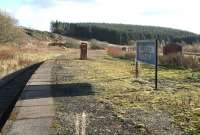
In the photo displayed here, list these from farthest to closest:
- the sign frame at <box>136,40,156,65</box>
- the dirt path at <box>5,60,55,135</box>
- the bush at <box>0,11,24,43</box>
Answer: the bush at <box>0,11,24,43</box> → the sign frame at <box>136,40,156,65</box> → the dirt path at <box>5,60,55,135</box>

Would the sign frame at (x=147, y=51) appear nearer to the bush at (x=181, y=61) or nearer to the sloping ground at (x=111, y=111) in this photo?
the sloping ground at (x=111, y=111)

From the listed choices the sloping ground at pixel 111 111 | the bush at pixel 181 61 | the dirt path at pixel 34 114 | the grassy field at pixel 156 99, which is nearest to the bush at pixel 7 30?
the bush at pixel 181 61

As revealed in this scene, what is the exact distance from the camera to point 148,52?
682 inches

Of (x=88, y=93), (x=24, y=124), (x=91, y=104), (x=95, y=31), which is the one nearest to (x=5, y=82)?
(x=88, y=93)

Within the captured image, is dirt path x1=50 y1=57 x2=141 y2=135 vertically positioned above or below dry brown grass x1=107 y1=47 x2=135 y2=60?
above

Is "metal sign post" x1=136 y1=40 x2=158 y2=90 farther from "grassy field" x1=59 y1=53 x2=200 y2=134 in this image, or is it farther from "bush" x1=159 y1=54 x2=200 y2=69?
"bush" x1=159 y1=54 x2=200 y2=69

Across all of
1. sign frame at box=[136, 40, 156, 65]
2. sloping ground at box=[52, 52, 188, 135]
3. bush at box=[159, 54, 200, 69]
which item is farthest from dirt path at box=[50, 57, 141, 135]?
bush at box=[159, 54, 200, 69]

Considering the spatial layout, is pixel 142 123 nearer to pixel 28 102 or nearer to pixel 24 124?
pixel 24 124

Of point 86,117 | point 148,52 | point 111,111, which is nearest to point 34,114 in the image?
point 86,117

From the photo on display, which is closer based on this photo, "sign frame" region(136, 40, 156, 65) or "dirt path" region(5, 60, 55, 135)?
"dirt path" region(5, 60, 55, 135)

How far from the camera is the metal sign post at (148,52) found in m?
16.2

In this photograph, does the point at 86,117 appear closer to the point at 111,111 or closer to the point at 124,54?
the point at 111,111

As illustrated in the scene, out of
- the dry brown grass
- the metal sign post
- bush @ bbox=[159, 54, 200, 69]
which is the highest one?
the metal sign post

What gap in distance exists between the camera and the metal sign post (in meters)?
16.2
